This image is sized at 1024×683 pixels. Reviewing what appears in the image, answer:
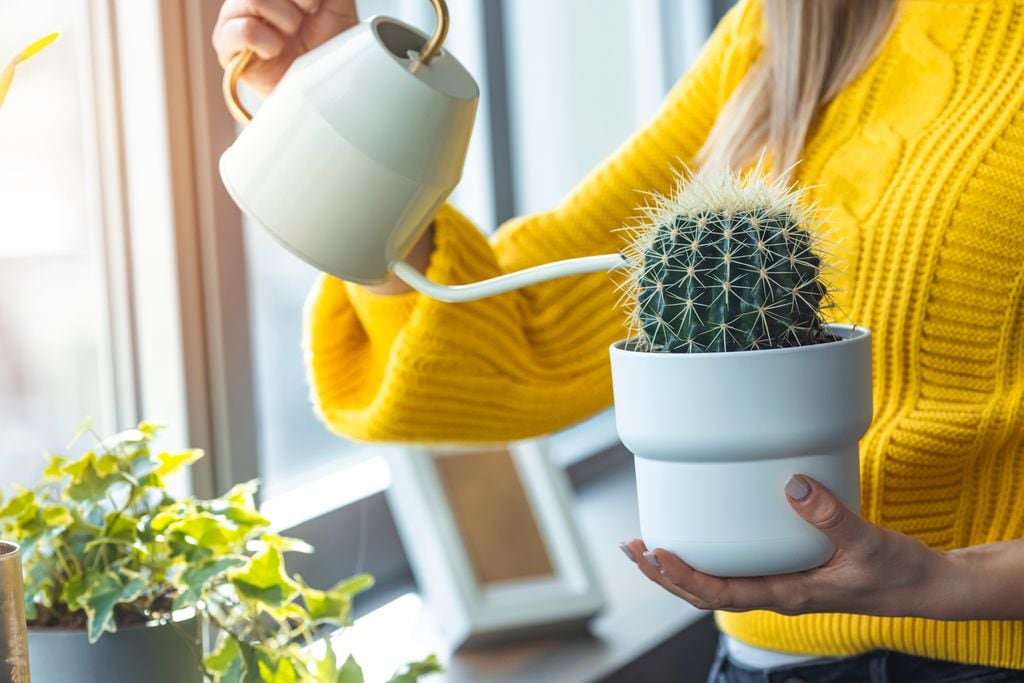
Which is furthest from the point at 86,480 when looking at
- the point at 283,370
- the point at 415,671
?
the point at 283,370

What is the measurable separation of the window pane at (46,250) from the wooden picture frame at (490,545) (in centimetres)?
42

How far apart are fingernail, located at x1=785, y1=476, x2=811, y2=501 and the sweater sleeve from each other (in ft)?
1.05

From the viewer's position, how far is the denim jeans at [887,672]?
2.85ft

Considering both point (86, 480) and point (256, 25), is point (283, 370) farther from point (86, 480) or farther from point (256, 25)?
point (256, 25)

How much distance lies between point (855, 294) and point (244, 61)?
47 cm

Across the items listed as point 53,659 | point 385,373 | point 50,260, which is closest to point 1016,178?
point 385,373

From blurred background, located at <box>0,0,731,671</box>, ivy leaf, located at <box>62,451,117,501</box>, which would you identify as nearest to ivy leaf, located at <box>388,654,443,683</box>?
ivy leaf, located at <box>62,451,117,501</box>

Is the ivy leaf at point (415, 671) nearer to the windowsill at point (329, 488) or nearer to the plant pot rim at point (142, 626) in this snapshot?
the plant pot rim at point (142, 626)

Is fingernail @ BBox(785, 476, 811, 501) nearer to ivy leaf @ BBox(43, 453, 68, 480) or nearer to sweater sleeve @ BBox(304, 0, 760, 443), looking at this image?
sweater sleeve @ BBox(304, 0, 760, 443)

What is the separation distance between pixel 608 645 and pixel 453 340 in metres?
0.67

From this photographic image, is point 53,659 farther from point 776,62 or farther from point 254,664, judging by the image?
point 776,62

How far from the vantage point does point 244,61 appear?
0.68m

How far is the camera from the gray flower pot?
701 millimetres

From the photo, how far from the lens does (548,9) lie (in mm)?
2105
